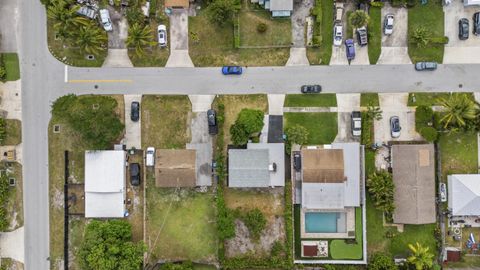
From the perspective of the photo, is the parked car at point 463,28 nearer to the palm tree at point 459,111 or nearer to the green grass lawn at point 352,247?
the palm tree at point 459,111

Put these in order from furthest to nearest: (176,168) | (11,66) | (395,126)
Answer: (11,66)
(395,126)
(176,168)

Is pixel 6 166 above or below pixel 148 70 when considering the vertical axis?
below

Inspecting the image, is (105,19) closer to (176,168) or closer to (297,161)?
(176,168)

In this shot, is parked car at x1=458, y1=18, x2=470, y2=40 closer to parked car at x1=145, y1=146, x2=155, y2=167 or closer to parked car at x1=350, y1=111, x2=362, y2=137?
parked car at x1=350, y1=111, x2=362, y2=137

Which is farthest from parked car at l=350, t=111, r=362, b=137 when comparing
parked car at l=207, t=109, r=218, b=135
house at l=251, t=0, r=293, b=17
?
parked car at l=207, t=109, r=218, b=135

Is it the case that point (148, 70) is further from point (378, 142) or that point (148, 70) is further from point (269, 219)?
point (378, 142)

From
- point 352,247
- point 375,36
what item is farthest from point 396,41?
point 352,247

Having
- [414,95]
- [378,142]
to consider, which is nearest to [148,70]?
[378,142]
